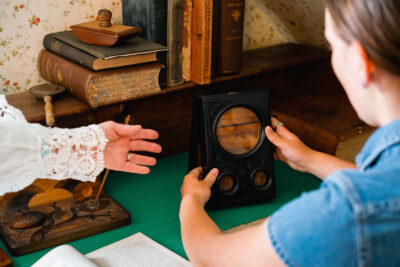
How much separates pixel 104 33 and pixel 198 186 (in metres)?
0.49

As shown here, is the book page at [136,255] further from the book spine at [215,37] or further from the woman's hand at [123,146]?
the book spine at [215,37]

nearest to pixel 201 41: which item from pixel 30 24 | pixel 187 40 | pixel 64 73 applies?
pixel 187 40

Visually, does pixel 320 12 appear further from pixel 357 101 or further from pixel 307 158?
pixel 357 101

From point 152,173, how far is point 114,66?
0.39 meters

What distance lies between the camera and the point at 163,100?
1.62m

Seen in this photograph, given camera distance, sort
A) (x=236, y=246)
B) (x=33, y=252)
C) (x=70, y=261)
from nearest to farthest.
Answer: (x=236, y=246)
(x=70, y=261)
(x=33, y=252)

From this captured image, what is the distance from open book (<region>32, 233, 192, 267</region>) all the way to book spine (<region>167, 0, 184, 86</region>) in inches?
21.3

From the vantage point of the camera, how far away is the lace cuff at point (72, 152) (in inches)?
40.2

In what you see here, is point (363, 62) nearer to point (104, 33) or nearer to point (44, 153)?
point (44, 153)

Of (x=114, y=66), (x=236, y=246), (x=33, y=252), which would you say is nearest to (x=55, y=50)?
(x=114, y=66)

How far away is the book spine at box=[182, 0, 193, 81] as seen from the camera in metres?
1.46

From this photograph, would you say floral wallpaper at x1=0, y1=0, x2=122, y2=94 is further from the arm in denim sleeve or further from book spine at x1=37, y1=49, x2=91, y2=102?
the arm in denim sleeve

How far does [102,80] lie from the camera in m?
1.34

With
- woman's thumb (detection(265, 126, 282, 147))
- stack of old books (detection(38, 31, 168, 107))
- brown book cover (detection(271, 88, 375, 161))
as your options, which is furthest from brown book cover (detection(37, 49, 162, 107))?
brown book cover (detection(271, 88, 375, 161))
